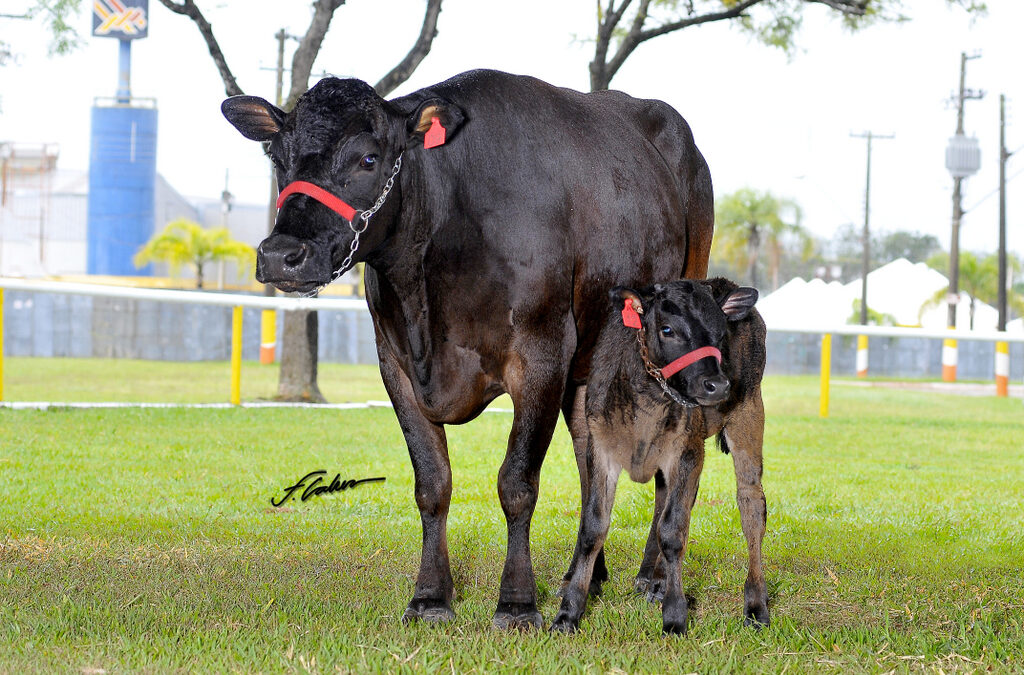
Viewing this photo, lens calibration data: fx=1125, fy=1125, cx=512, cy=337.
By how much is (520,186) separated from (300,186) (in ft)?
3.12

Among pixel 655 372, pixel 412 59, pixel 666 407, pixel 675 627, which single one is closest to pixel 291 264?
pixel 655 372

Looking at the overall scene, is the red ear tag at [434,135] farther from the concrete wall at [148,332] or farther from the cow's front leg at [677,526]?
the concrete wall at [148,332]

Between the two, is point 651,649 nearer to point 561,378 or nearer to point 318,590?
point 561,378

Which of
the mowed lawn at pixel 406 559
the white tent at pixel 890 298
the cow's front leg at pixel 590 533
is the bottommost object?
the mowed lawn at pixel 406 559

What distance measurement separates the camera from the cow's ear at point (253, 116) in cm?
436

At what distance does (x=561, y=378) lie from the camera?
4504 millimetres

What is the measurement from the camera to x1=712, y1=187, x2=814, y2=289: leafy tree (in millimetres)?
75562

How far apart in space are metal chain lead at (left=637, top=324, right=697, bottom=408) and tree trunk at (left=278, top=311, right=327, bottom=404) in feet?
39.9

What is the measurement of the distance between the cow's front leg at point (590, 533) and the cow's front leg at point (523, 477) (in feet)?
0.46

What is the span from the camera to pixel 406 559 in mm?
5820

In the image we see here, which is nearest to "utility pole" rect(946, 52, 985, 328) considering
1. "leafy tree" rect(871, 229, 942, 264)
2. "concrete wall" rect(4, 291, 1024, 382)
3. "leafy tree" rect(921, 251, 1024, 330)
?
"concrete wall" rect(4, 291, 1024, 382)

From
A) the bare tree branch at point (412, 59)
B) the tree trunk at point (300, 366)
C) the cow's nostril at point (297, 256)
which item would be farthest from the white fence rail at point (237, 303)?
the cow's nostril at point (297, 256)

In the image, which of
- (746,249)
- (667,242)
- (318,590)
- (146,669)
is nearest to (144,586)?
(318,590)

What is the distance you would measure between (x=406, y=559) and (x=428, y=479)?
4.06 feet
